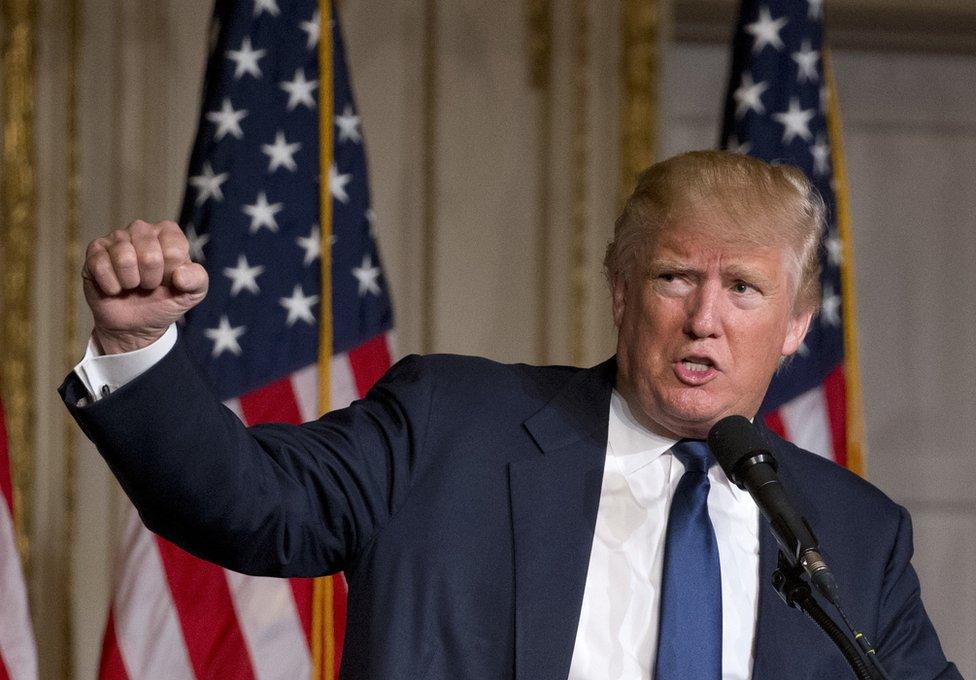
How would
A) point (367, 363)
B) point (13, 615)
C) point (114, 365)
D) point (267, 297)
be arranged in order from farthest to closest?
1. point (367, 363)
2. point (267, 297)
3. point (13, 615)
4. point (114, 365)

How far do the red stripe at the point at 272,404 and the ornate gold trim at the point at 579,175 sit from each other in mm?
1081

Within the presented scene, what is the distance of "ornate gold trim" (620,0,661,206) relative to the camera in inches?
149

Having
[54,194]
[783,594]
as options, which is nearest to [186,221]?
[54,194]

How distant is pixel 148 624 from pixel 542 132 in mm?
1830

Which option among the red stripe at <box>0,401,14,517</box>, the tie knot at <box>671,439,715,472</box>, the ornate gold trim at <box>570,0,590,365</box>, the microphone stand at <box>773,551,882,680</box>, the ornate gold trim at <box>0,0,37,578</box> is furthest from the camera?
the ornate gold trim at <box>570,0,590,365</box>

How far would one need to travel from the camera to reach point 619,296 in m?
2.01

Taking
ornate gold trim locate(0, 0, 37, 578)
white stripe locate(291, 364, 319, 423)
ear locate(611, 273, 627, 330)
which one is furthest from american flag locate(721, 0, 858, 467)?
ornate gold trim locate(0, 0, 37, 578)

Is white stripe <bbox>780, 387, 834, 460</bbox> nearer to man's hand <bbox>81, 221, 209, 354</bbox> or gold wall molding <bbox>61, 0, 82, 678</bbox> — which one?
gold wall molding <bbox>61, 0, 82, 678</bbox>

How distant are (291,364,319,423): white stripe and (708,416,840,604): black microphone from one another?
5.26 feet

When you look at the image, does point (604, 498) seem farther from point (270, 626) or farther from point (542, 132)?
point (542, 132)

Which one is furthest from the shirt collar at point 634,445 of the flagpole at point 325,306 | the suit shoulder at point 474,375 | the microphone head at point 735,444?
the flagpole at point 325,306

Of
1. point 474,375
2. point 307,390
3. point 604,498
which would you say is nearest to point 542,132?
point 307,390

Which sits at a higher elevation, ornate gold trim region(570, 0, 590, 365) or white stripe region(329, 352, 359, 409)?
ornate gold trim region(570, 0, 590, 365)

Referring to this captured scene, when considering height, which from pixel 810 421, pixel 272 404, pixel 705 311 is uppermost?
pixel 705 311
